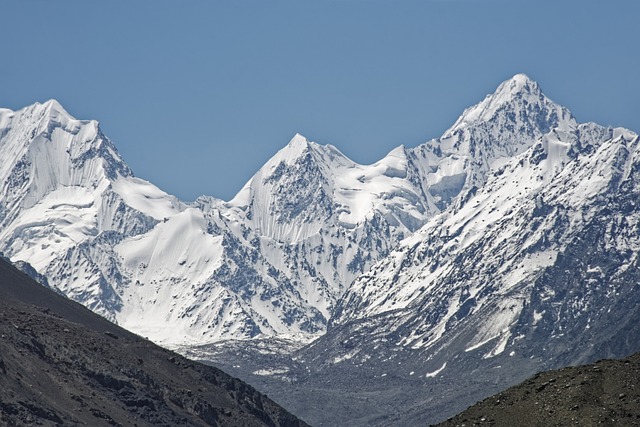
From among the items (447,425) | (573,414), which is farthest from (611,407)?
(447,425)

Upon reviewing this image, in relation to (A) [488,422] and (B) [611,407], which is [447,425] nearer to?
(A) [488,422]

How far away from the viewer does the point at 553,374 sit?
567 feet

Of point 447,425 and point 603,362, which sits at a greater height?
point 603,362

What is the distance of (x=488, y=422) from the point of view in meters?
166

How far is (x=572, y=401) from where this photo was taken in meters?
164

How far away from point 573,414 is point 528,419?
4998 mm

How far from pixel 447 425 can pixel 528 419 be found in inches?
335

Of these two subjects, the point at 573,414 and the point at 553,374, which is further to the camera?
the point at 553,374

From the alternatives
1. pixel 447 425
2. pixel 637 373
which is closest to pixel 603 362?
pixel 637 373

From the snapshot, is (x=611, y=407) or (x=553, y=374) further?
(x=553, y=374)

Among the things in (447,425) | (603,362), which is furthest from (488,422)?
(603,362)

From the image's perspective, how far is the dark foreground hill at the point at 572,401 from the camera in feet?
527

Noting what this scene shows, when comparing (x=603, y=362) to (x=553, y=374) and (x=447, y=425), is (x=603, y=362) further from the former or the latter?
(x=447, y=425)

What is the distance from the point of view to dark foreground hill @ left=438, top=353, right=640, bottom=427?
527 ft
